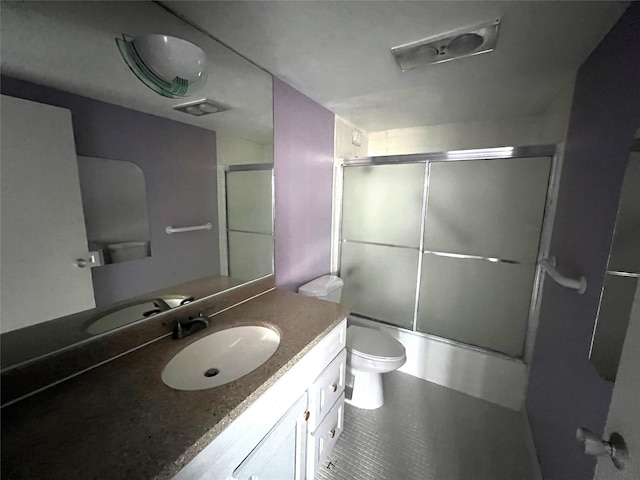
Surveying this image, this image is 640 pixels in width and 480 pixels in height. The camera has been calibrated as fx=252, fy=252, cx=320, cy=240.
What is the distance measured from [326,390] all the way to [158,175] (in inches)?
49.7

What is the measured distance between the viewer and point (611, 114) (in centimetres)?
95

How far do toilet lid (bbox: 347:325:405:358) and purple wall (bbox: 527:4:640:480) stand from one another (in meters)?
0.78

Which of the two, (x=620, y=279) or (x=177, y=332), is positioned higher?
(x=620, y=279)

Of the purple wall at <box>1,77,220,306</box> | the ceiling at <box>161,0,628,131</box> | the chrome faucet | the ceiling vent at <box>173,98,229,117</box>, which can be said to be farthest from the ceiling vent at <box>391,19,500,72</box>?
the chrome faucet

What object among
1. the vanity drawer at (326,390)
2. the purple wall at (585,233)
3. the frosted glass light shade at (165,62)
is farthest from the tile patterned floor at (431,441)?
the frosted glass light shade at (165,62)

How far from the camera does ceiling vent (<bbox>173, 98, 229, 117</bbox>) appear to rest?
1.12 m

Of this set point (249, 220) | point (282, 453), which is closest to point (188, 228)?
point (249, 220)

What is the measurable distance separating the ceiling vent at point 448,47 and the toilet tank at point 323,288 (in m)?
1.48

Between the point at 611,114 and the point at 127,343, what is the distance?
2.02 metres

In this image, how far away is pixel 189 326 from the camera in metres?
1.08

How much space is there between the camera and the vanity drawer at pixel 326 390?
3.79ft

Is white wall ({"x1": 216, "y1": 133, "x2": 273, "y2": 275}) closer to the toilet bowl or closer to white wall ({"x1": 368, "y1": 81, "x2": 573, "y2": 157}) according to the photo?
the toilet bowl

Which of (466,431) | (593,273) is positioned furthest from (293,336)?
(466,431)

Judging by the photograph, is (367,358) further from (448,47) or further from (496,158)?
(448,47)
